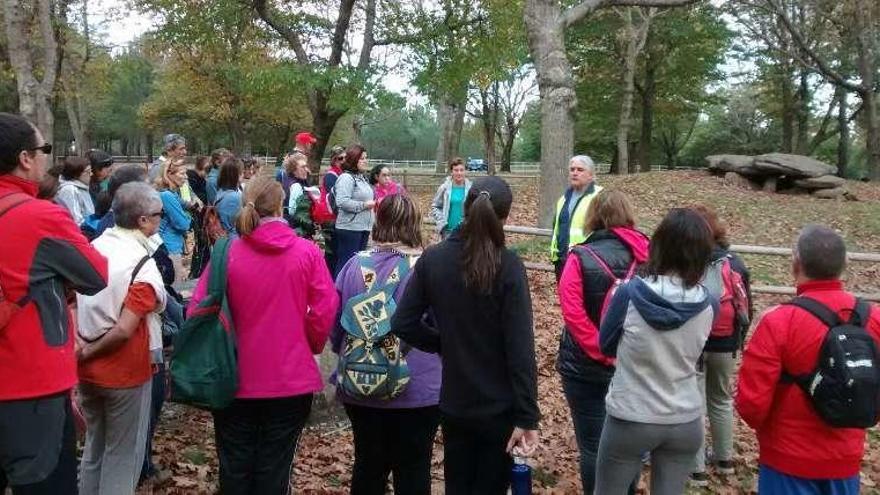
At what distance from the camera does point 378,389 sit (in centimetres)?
328

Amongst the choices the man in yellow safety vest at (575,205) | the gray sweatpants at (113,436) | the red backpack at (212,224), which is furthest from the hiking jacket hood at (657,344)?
the red backpack at (212,224)

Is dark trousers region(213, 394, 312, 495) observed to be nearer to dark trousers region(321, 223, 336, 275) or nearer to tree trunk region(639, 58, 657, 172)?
dark trousers region(321, 223, 336, 275)

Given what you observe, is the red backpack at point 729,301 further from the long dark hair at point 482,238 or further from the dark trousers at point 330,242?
the dark trousers at point 330,242

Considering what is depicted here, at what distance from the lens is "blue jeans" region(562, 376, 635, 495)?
3.78 m

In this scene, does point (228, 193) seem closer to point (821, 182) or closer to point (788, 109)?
point (821, 182)

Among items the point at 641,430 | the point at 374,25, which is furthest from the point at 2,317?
the point at 374,25

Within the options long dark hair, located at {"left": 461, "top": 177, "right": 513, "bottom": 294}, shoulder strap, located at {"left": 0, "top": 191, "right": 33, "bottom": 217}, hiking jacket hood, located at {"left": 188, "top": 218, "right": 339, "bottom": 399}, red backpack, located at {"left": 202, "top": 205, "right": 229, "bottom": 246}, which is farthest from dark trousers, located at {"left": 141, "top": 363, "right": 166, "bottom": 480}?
long dark hair, located at {"left": 461, "top": 177, "right": 513, "bottom": 294}

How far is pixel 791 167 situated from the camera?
20125 mm

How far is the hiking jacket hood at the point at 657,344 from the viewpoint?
3006mm

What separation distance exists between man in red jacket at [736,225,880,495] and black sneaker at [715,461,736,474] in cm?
206

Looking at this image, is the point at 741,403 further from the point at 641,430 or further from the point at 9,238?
the point at 9,238

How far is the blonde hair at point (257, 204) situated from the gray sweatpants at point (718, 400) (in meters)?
3.13

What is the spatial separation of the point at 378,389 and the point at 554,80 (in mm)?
8501

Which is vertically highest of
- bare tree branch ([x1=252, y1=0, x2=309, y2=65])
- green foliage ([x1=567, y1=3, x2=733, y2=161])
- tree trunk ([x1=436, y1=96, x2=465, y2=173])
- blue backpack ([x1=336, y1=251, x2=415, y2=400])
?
green foliage ([x1=567, y1=3, x2=733, y2=161])
